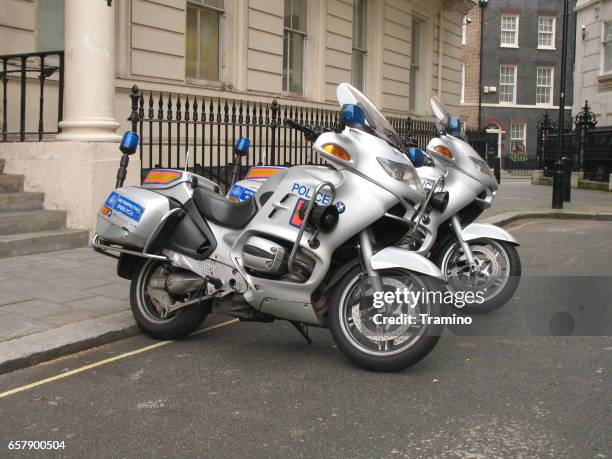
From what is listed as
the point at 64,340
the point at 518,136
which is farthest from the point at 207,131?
the point at 518,136

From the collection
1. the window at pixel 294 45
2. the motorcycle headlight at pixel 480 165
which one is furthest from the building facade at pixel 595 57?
the motorcycle headlight at pixel 480 165

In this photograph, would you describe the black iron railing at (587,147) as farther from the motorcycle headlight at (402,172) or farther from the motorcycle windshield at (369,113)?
the motorcycle headlight at (402,172)

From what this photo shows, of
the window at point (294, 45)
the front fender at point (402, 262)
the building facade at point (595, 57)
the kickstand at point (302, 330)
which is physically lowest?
the kickstand at point (302, 330)

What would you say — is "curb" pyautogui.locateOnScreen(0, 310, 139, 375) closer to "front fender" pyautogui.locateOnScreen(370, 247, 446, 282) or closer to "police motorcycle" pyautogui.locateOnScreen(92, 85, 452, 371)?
"police motorcycle" pyautogui.locateOnScreen(92, 85, 452, 371)

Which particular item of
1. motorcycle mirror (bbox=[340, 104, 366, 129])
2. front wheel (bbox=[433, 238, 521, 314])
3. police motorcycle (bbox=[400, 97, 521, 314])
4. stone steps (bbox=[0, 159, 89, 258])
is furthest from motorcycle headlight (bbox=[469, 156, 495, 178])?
stone steps (bbox=[0, 159, 89, 258])

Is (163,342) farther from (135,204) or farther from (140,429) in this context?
(140,429)

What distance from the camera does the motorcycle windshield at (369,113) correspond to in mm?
4426

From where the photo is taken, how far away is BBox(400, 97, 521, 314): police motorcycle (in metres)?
5.52

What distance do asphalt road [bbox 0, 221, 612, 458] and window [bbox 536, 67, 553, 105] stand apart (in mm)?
41459

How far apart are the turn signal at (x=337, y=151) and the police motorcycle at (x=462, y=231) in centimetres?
116

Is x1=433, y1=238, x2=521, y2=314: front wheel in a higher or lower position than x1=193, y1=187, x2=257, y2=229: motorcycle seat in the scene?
lower

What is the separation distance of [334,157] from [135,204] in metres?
1.40

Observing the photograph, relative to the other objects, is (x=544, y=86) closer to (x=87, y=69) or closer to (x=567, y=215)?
(x=567, y=215)

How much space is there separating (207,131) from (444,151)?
7.29m
